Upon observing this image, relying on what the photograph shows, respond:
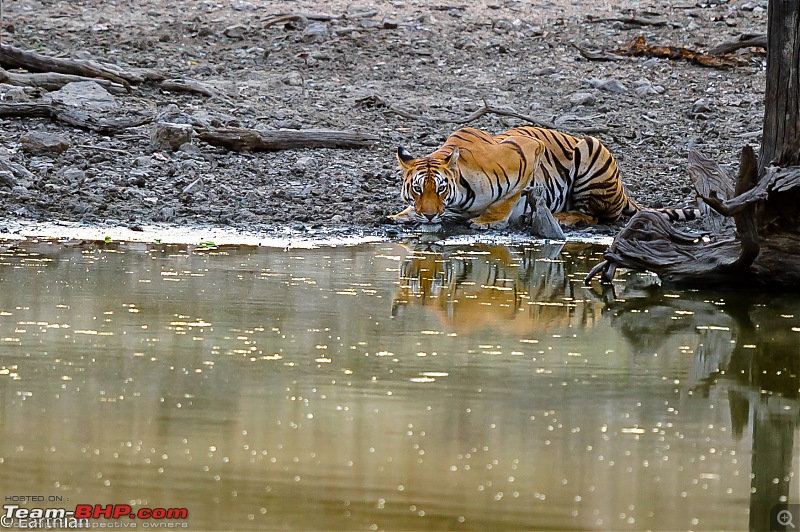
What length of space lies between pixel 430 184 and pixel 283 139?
240 centimetres

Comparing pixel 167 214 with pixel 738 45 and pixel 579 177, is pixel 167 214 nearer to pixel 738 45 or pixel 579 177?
pixel 579 177

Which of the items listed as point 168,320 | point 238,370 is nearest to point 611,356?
point 238,370

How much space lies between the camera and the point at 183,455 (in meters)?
3.95

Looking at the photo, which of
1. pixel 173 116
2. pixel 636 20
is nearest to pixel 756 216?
pixel 173 116

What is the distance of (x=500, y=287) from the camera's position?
7.55m

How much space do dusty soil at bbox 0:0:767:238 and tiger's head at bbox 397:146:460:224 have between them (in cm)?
36

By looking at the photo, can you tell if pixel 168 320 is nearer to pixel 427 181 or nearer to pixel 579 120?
pixel 427 181

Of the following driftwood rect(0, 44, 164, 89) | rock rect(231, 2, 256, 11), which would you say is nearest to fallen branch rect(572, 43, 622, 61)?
rock rect(231, 2, 256, 11)

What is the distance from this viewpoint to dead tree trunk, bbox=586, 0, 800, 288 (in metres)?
6.93

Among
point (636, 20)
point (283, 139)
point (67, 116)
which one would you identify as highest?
point (636, 20)

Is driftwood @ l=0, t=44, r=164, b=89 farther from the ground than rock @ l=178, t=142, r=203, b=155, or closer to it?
farther from the ground

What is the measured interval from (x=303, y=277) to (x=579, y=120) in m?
7.26

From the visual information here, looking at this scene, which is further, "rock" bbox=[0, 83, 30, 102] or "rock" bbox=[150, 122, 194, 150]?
"rock" bbox=[0, 83, 30, 102]

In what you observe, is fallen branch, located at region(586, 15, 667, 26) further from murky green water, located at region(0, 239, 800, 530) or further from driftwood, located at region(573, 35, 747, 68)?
murky green water, located at region(0, 239, 800, 530)
